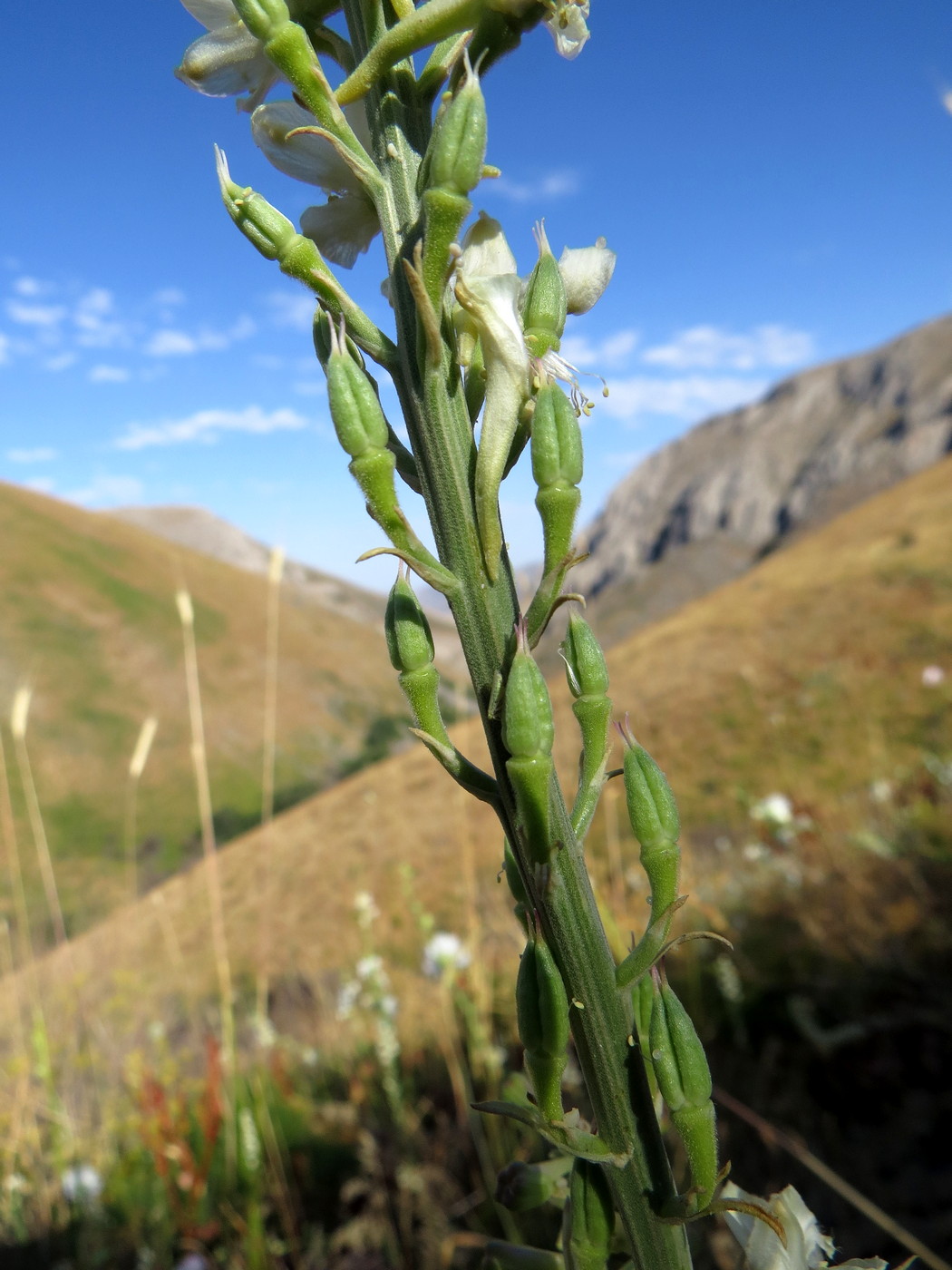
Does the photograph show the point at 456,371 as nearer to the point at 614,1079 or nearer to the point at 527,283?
the point at 527,283

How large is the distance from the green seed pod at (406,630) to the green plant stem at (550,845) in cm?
6

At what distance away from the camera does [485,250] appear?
3.30ft

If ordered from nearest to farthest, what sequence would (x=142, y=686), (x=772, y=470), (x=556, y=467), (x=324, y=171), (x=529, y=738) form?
(x=529, y=738)
(x=556, y=467)
(x=324, y=171)
(x=142, y=686)
(x=772, y=470)

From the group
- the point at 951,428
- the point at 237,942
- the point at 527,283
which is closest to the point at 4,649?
the point at 237,942

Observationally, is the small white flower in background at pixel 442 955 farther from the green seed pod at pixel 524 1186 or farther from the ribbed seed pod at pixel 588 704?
the ribbed seed pod at pixel 588 704

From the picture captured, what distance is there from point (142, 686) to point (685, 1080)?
134 ft

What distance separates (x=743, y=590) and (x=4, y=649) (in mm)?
30160

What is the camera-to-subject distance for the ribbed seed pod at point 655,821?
95 centimetres

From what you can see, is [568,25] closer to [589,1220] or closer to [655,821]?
[655,821]

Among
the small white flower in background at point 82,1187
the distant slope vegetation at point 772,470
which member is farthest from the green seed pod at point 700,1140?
the distant slope vegetation at point 772,470

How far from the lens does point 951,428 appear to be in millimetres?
51781

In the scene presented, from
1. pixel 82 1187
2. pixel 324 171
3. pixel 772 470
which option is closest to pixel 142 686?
pixel 82 1187

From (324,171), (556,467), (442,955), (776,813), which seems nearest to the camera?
(556,467)

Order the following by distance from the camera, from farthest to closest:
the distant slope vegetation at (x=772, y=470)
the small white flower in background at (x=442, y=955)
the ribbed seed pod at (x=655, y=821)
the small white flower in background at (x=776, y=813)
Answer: the distant slope vegetation at (x=772, y=470) < the small white flower in background at (x=776, y=813) < the small white flower in background at (x=442, y=955) < the ribbed seed pod at (x=655, y=821)
